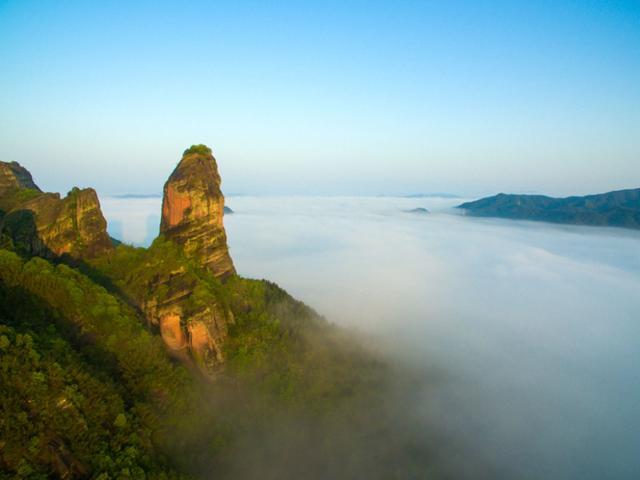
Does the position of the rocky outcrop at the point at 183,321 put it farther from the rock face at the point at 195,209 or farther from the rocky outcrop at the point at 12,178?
the rocky outcrop at the point at 12,178

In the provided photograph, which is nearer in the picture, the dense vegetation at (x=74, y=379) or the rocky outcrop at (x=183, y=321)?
the dense vegetation at (x=74, y=379)

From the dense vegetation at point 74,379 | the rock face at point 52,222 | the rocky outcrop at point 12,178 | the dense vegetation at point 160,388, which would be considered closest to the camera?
the dense vegetation at point 74,379

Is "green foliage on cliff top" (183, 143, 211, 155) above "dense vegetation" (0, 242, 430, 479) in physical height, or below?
above

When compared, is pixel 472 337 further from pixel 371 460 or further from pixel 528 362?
pixel 371 460

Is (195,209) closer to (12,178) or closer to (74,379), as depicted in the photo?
(12,178)

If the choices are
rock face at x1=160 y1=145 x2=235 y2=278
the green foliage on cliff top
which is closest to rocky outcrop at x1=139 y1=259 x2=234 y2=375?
rock face at x1=160 y1=145 x2=235 y2=278

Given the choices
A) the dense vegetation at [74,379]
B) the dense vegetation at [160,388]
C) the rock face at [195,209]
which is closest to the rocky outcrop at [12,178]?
the dense vegetation at [160,388]

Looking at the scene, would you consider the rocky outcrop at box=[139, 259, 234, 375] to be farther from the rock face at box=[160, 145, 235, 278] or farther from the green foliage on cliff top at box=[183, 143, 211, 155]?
the green foliage on cliff top at box=[183, 143, 211, 155]
